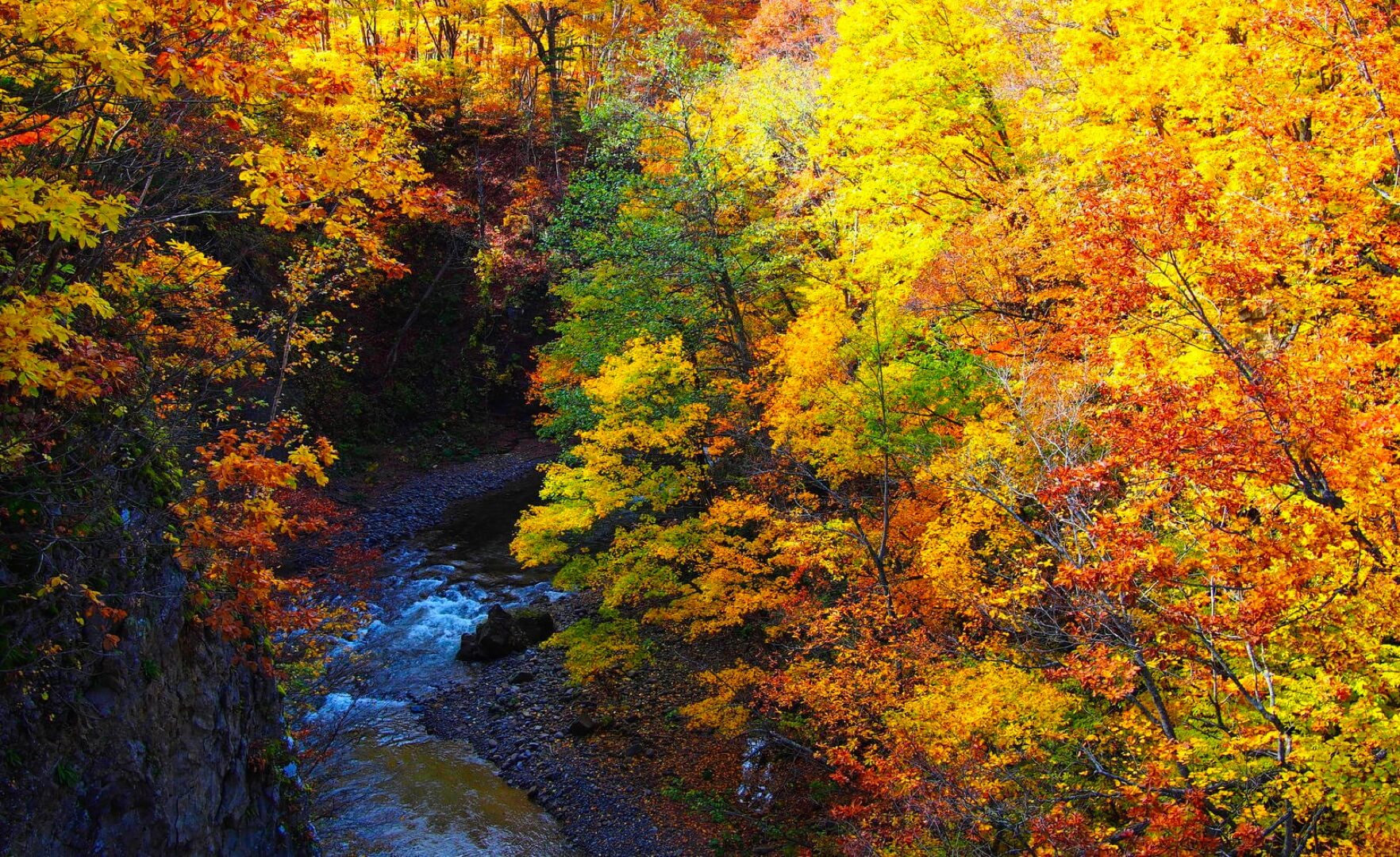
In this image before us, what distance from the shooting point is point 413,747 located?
14414 millimetres

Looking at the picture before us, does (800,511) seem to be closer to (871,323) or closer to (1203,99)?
(871,323)

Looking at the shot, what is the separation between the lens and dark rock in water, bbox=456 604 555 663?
17688 millimetres

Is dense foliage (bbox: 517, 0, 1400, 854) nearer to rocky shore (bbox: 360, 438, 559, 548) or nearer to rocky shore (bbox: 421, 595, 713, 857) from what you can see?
rocky shore (bbox: 421, 595, 713, 857)

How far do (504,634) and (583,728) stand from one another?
12.3 ft

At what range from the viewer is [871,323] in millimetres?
12727

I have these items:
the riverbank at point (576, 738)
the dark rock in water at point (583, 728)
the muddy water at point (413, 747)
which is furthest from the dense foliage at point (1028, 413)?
the muddy water at point (413, 747)

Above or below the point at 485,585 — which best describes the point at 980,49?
above

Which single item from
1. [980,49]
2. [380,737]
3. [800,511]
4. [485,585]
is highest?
[980,49]

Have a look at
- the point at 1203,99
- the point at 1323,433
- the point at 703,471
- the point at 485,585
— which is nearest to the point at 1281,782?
the point at 1323,433

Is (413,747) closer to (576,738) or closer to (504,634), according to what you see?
(576,738)

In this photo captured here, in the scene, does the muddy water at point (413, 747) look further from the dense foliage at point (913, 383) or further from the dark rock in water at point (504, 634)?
the dense foliage at point (913, 383)

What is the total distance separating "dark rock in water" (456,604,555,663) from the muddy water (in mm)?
528

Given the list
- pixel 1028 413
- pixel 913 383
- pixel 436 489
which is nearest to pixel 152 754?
pixel 1028 413

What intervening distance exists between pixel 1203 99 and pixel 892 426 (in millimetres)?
6048
